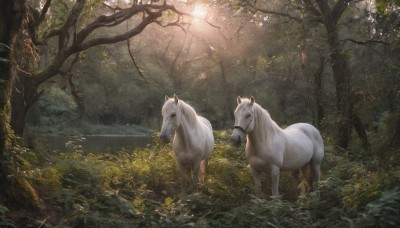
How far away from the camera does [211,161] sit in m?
10.7

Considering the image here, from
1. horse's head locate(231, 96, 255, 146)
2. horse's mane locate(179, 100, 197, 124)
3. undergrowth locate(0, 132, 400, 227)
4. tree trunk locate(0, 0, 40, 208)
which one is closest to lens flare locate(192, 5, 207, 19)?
horse's mane locate(179, 100, 197, 124)

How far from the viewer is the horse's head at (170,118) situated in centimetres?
792

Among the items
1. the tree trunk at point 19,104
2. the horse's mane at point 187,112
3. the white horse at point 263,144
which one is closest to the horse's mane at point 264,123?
the white horse at point 263,144

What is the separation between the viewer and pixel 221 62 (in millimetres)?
20141

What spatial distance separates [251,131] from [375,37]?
9.30 metres

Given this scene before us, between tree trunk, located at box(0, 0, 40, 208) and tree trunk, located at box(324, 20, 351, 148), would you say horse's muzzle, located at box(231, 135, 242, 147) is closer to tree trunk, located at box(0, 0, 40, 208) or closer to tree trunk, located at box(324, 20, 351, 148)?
tree trunk, located at box(0, 0, 40, 208)

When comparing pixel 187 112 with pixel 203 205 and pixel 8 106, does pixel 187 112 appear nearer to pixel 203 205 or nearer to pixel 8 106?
pixel 203 205

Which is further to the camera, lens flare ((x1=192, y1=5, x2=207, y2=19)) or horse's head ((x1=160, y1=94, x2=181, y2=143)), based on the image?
lens flare ((x1=192, y1=5, x2=207, y2=19))

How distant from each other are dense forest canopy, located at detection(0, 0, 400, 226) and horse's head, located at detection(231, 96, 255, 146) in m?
1.34

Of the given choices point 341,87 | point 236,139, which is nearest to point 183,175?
point 236,139

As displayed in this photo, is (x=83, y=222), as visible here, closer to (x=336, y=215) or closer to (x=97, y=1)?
(x=336, y=215)

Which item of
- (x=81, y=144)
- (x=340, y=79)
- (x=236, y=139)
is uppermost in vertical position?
(x=340, y=79)

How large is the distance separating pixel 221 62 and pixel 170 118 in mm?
12383

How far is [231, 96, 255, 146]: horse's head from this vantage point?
23.7 feet
